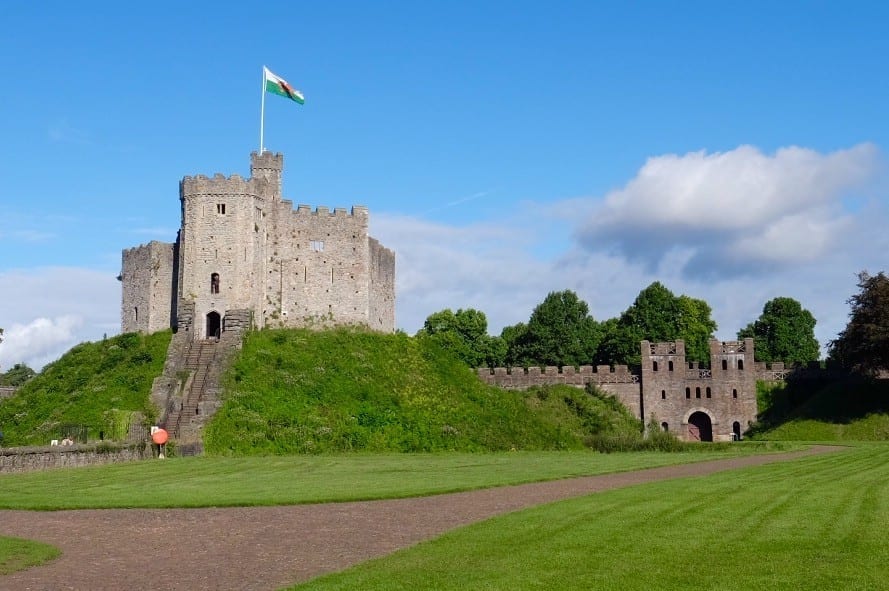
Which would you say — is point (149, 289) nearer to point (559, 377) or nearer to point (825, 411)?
point (559, 377)

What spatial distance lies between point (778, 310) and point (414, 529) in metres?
93.3

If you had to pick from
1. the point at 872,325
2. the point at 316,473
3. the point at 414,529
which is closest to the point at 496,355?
the point at 872,325

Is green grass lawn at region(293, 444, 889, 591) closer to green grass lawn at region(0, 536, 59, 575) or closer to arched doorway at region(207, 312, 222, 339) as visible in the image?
green grass lawn at region(0, 536, 59, 575)

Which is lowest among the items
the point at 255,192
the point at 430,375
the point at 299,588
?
the point at 299,588

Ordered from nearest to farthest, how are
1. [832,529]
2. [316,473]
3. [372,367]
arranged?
[832,529] < [316,473] < [372,367]

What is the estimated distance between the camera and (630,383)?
3187 inches

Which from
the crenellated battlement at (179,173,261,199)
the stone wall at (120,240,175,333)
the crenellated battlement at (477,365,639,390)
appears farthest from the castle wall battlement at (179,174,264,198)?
the crenellated battlement at (477,365,639,390)

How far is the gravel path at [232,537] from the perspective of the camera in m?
15.9

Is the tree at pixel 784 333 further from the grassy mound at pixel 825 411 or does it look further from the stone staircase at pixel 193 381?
the stone staircase at pixel 193 381

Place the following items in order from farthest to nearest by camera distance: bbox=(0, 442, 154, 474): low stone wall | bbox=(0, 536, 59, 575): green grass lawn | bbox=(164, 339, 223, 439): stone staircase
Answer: bbox=(164, 339, 223, 439): stone staircase < bbox=(0, 442, 154, 474): low stone wall < bbox=(0, 536, 59, 575): green grass lawn

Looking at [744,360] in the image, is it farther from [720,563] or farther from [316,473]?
[720,563]

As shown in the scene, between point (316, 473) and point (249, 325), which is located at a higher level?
point (249, 325)

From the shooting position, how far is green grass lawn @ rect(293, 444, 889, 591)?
1447 centimetres

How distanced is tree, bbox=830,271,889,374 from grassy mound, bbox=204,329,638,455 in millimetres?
24992
